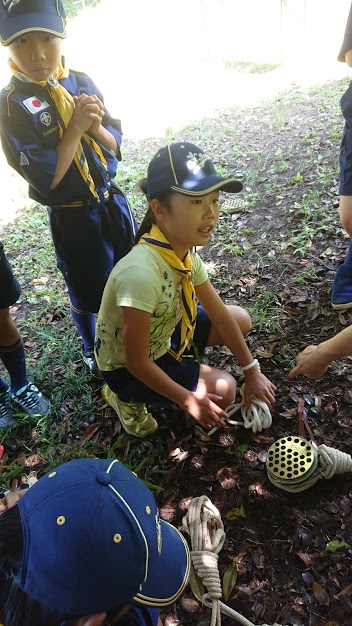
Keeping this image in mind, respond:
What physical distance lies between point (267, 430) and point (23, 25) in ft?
7.63

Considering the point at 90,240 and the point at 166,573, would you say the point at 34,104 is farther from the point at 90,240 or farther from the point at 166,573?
the point at 166,573

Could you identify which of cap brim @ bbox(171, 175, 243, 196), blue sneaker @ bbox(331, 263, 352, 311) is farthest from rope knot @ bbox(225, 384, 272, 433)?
cap brim @ bbox(171, 175, 243, 196)

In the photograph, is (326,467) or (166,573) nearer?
(166,573)

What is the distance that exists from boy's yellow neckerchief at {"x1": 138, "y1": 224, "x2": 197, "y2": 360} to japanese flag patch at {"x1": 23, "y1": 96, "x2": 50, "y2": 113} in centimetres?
83

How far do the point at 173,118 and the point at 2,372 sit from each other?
5.73 metres

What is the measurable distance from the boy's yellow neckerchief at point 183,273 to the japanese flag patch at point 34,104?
0.83 meters

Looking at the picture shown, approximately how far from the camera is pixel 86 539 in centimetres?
102

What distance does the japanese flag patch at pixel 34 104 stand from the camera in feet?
6.88

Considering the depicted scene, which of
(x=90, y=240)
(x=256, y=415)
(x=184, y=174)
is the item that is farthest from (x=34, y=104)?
(x=256, y=415)

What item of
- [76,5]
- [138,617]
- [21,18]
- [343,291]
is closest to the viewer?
[138,617]

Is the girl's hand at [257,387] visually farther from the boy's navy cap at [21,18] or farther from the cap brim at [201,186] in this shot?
the boy's navy cap at [21,18]

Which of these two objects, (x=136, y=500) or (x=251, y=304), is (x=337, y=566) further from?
(x=251, y=304)

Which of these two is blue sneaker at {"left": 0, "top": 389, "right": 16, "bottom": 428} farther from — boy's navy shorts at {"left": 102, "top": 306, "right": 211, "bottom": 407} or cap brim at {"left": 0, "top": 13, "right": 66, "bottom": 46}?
cap brim at {"left": 0, "top": 13, "right": 66, "bottom": 46}

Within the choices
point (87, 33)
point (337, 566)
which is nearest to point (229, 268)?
point (337, 566)
